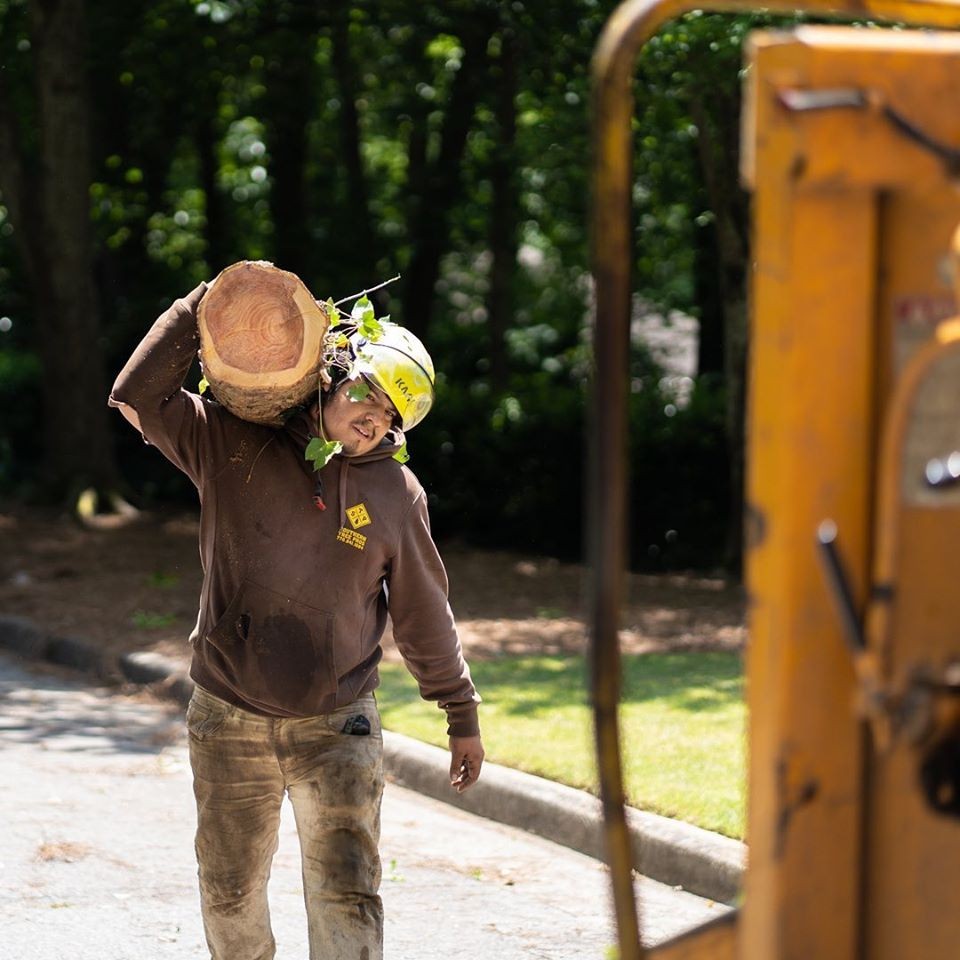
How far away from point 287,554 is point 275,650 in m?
0.23

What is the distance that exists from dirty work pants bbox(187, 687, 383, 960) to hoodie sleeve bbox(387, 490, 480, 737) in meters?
0.24

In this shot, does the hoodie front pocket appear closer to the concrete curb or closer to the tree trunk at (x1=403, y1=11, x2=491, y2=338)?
the concrete curb

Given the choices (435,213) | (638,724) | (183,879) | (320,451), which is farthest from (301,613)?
(435,213)

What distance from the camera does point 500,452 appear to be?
14.6 metres

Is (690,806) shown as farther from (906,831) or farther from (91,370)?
(91,370)

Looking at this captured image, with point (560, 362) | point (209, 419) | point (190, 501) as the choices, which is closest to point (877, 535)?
point (209, 419)

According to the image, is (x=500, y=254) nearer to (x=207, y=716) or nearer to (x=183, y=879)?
(x=183, y=879)

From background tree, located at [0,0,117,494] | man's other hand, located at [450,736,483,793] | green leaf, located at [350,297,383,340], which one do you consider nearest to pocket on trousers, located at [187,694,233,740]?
man's other hand, located at [450,736,483,793]

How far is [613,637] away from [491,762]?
4.92 meters

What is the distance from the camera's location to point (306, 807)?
3820 mm

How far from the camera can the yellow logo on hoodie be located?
384cm

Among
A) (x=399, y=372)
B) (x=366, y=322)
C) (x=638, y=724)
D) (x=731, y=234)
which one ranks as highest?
(x=731, y=234)

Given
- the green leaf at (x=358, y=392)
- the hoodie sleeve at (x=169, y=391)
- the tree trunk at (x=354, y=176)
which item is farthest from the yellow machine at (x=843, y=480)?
the tree trunk at (x=354, y=176)

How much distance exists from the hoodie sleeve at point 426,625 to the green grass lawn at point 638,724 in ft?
7.07
